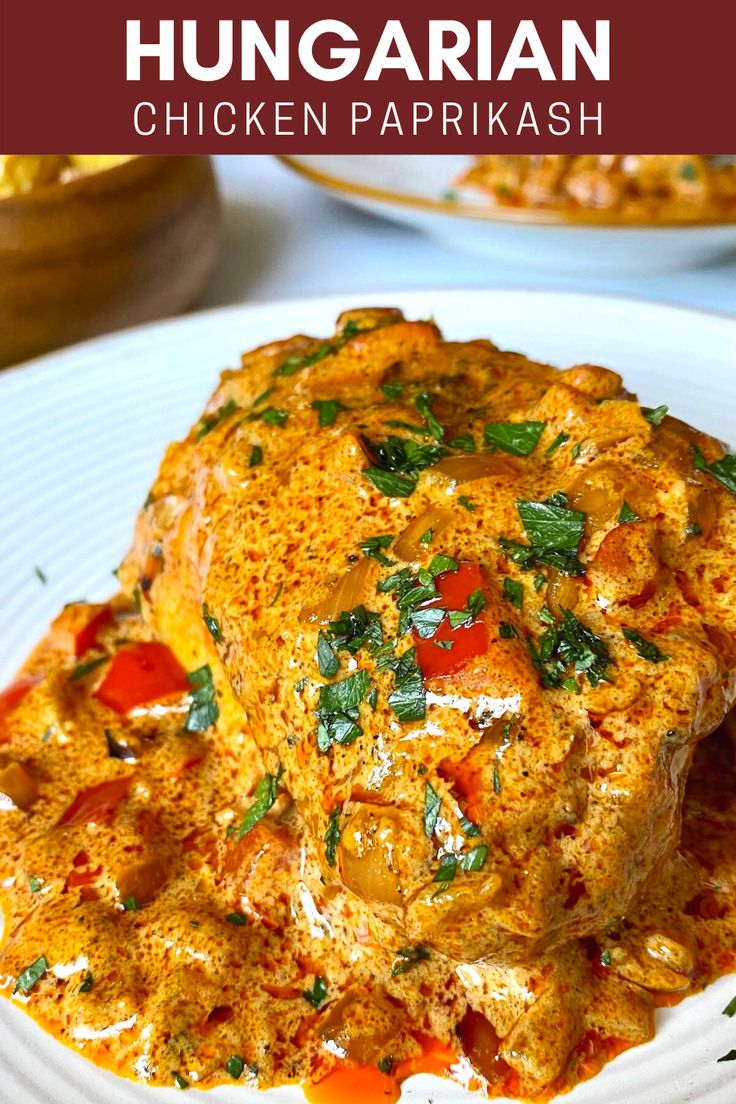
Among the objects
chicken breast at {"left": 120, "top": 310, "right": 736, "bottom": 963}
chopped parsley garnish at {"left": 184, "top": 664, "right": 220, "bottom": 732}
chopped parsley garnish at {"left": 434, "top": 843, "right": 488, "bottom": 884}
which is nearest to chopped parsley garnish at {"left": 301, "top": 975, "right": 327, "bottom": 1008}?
chicken breast at {"left": 120, "top": 310, "right": 736, "bottom": 963}

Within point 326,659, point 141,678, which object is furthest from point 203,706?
point 326,659

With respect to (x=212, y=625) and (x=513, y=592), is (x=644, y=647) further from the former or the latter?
(x=212, y=625)

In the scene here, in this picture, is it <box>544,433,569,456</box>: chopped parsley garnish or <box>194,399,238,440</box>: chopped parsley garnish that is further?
<box>194,399,238,440</box>: chopped parsley garnish

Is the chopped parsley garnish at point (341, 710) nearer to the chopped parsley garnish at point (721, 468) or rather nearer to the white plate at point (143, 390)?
A: the chopped parsley garnish at point (721, 468)

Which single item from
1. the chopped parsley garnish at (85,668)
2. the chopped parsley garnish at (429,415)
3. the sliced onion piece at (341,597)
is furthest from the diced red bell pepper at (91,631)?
the chopped parsley garnish at (429,415)

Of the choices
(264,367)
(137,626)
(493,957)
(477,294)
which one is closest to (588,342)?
(477,294)

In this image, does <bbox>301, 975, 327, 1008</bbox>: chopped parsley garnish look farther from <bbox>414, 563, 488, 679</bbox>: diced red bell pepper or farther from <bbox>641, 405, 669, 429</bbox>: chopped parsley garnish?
<bbox>641, 405, 669, 429</bbox>: chopped parsley garnish

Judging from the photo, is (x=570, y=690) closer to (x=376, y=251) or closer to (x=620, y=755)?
(x=620, y=755)
